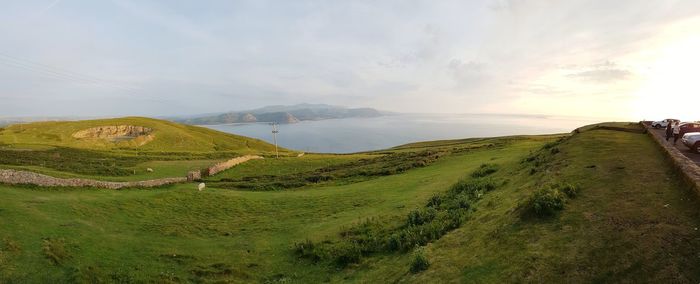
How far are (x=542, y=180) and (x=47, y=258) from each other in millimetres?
26831

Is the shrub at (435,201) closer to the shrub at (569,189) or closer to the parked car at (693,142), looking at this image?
the shrub at (569,189)

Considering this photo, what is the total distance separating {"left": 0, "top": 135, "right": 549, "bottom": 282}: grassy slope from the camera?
750 inches

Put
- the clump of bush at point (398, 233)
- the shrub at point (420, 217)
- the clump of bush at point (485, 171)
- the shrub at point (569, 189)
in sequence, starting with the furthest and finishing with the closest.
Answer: the clump of bush at point (485, 171), the shrub at point (420, 217), the clump of bush at point (398, 233), the shrub at point (569, 189)

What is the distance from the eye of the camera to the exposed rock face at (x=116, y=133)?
343 feet

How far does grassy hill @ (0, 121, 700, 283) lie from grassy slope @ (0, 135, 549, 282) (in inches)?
4.5

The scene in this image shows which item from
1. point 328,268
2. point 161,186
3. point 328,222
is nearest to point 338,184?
point 328,222

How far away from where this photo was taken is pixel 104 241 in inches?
853

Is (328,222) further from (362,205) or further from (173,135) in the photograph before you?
(173,135)

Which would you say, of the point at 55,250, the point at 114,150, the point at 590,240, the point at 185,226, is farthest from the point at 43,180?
the point at 114,150

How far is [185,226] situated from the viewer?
27.0 m

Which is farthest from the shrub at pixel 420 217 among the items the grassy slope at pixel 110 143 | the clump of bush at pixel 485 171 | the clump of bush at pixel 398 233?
the grassy slope at pixel 110 143

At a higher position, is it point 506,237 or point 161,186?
point 506,237

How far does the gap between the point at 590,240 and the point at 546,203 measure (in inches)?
125

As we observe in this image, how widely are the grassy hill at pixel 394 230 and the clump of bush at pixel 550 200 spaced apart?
0.29ft
